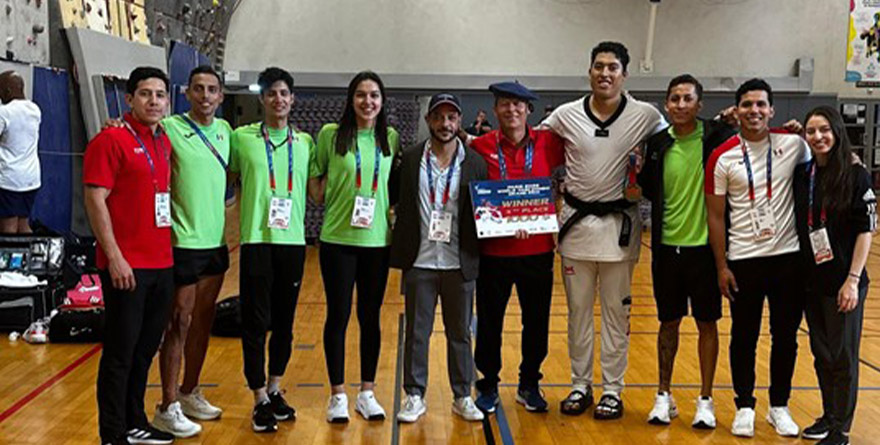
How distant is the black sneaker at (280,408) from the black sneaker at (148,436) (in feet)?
1.81

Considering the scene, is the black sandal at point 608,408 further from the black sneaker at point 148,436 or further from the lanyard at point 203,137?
the lanyard at point 203,137

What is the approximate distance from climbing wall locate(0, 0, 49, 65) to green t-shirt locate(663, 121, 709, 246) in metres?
6.09

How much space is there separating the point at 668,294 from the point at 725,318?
11.1ft

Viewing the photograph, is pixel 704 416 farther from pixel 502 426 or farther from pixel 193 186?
pixel 193 186

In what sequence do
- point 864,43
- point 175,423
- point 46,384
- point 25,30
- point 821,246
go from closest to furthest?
1. point 821,246
2. point 175,423
3. point 46,384
4. point 25,30
5. point 864,43

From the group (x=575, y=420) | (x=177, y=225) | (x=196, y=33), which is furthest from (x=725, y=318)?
(x=196, y=33)

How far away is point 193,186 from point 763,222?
105 inches

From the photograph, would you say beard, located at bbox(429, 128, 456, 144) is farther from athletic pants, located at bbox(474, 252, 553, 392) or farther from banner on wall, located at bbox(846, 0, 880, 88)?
banner on wall, located at bbox(846, 0, 880, 88)

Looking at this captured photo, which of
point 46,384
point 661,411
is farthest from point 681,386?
point 46,384

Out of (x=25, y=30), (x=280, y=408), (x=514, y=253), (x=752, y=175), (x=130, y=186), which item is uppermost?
(x=25, y=30)

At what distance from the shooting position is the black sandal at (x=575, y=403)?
185 inches

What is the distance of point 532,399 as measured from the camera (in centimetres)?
478

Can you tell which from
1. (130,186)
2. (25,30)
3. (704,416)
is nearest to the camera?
(130,186)

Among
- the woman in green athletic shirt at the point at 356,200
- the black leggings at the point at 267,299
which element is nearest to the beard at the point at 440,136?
the woman in green athletic shirt at the point at 356,200
